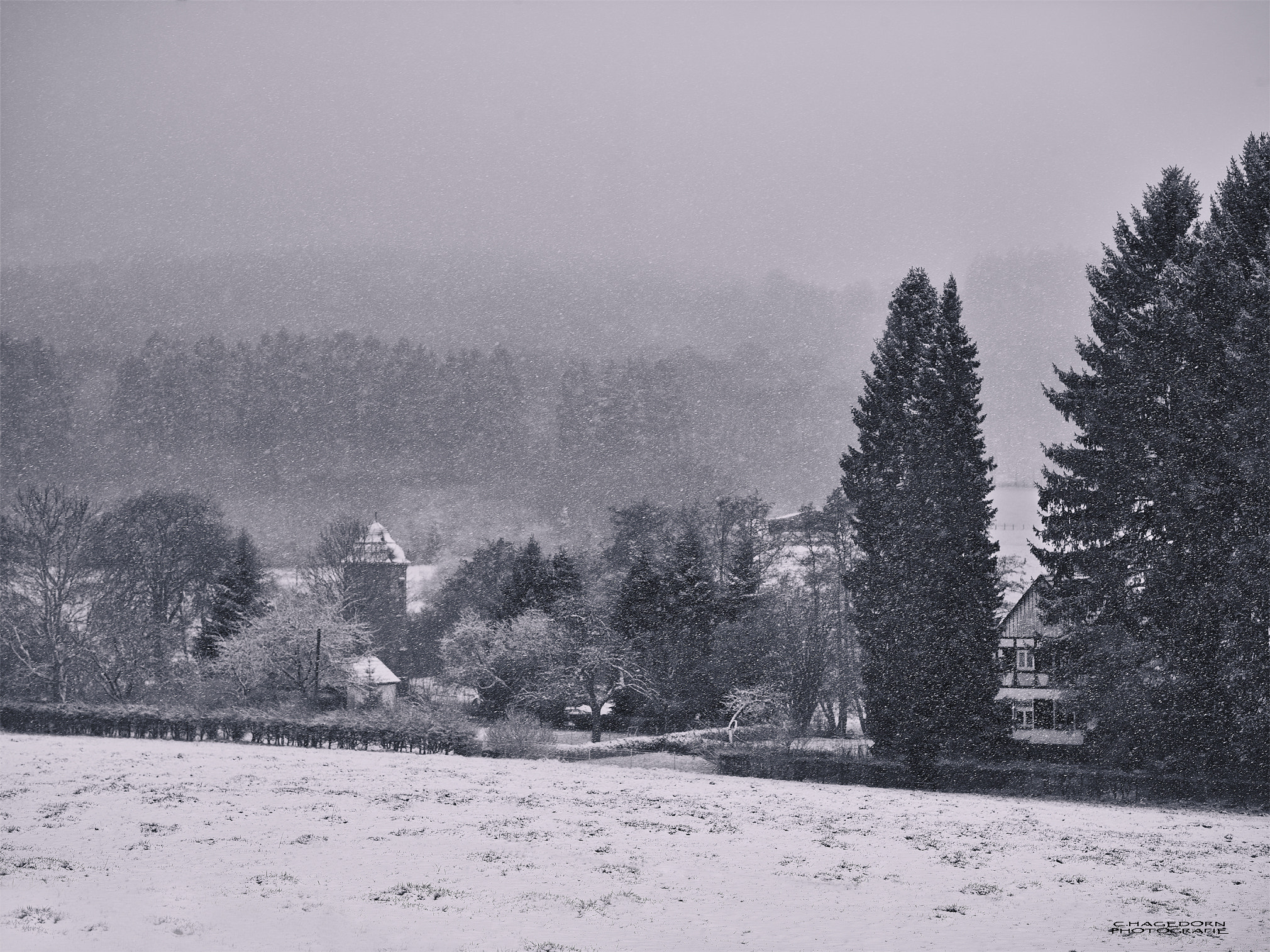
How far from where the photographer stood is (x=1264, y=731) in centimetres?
2492

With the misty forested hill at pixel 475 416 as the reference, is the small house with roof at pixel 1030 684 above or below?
below

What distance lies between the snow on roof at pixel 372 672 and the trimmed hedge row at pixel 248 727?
12.3 meters

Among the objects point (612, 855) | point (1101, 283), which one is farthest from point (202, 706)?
point (1101, 283)

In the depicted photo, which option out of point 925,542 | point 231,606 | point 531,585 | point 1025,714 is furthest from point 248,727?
point 1025,714

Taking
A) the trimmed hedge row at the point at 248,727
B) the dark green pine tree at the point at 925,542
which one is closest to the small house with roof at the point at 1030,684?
the dark green pine tree at the point at 925,542

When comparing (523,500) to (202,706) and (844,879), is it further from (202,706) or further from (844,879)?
(844,879)

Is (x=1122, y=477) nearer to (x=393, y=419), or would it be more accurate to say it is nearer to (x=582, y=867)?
(x=582, y=867)

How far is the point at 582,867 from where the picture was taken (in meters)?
15.6

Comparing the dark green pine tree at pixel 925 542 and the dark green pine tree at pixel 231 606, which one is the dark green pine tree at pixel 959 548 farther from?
the dark green pine tree at pixel 231 606

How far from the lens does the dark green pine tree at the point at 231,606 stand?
51250mm

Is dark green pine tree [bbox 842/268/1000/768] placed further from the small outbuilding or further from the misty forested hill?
the misty forested hill

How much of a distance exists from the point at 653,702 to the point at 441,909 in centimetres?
3370

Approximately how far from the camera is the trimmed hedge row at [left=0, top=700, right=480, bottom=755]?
3438cm

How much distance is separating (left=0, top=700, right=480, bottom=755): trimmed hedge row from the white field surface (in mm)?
8698
